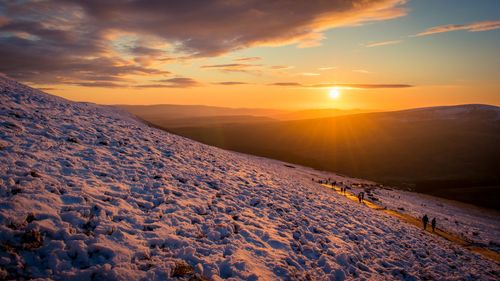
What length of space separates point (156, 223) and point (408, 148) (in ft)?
463

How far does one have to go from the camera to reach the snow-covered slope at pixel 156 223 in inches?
255

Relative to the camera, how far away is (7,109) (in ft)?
45.4

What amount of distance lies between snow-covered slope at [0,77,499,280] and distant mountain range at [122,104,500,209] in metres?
65.0

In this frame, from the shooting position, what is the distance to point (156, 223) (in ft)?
28.1

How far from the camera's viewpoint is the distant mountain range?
270 ft

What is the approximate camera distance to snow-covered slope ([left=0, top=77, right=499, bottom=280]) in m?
6.49

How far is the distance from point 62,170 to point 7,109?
7548 mm

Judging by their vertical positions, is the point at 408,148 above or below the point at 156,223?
above

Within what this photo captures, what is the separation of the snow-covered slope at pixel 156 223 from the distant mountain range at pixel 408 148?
65.0 meters

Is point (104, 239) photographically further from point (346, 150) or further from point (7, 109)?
point (346, 150)

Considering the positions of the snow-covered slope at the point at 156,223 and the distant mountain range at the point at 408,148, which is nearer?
the snow-covered slope at the point at 156,223

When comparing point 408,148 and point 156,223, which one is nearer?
point 156,223

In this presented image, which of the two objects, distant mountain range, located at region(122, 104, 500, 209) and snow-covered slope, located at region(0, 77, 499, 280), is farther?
distant mountain range, located at region(122, 104, 500, 209)

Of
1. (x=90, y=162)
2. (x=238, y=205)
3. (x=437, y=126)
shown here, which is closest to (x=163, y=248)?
(x=238, y=205)
